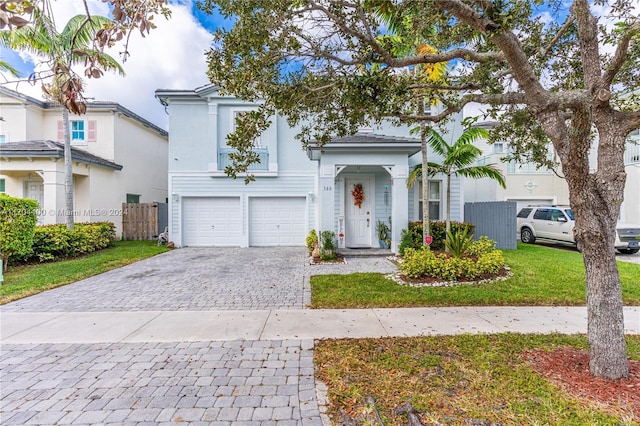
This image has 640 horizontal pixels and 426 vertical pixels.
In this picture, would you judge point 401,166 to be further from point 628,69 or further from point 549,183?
point 549,183

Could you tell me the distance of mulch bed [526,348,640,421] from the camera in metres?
2.69

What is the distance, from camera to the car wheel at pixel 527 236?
13.6 meters

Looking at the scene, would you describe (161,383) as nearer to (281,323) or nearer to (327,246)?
(281,323)

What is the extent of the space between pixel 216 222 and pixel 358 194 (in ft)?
20.8

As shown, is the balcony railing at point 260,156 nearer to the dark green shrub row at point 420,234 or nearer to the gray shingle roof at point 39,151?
the gray shingle roof at point 39,151

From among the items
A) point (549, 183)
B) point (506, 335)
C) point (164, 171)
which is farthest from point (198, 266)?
point (549, 183)

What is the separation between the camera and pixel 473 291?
6.16m

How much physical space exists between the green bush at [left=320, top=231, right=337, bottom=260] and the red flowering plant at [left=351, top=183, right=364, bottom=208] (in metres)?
2.32

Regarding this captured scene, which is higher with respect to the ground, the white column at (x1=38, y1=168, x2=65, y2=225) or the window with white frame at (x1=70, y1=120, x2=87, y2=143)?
the window with white frame at (x1=70, y1=120, x2=87, y2=143)

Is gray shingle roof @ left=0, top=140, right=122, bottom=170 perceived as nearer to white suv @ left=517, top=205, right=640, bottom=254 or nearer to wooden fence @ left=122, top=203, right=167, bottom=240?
wooden fence @ left=122, top=203, right=167, bottom=240

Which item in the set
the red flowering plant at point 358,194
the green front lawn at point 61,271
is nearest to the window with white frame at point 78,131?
the green front lawn at point 61,271

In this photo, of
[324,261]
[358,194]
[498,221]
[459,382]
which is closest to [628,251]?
[498,221]

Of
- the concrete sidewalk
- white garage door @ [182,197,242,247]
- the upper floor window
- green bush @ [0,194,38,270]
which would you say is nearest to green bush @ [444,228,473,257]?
the concrete sidewalk

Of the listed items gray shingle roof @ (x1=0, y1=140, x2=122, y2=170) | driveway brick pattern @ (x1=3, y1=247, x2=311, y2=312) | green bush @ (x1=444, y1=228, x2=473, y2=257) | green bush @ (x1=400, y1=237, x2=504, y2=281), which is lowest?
driveway brick pattern @ (x1=3, y1=247, x2=311, y2=312)
